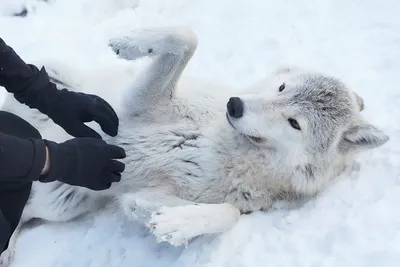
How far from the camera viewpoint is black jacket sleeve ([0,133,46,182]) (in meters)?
2.96

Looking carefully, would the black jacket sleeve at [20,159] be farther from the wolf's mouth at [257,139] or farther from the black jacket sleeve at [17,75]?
the wolf's mouth at [257,139]

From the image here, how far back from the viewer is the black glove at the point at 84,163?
127 inches

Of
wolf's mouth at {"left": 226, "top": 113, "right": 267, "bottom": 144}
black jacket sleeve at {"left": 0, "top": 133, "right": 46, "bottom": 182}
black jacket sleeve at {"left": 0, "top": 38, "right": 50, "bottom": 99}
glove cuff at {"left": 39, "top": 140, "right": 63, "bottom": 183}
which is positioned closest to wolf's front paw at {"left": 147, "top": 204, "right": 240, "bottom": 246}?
wolf's mouth at {"left": 226, "top": 113, "right": 267, "bottom": 144}

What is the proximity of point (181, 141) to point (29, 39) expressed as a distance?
303 cm

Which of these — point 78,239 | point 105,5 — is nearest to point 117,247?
point 78,239

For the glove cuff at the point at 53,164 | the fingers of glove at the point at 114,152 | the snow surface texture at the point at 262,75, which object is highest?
the glove cuff at the point at 53,164

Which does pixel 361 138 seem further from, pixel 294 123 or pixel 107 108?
pixel 107 108

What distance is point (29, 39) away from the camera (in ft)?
20.3

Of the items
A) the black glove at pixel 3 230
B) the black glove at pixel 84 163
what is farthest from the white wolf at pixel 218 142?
the black glove at pixel 3 230

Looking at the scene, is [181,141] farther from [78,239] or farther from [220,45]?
[220,45]

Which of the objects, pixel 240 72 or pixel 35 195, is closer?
pixel 35 195

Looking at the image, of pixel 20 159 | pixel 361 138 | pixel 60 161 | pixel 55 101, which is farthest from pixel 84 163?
pixel 361 138

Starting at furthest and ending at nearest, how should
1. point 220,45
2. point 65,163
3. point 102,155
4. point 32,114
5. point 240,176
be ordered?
point 220,45 → point 32,114 → point 240,176 → point 102,155 → point 65,163

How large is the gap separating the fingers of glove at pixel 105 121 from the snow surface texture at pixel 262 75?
0.73 m
